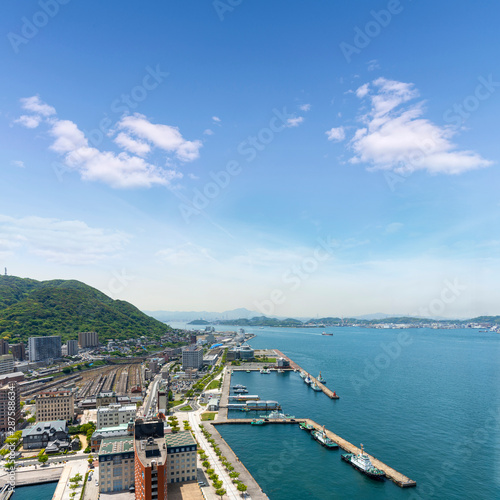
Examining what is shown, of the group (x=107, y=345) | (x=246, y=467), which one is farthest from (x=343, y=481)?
(x=107, y=345)

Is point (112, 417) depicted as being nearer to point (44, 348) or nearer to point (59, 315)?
point (44, 348)

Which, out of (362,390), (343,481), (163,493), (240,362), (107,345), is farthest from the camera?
(107,345)

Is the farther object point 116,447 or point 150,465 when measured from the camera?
point 116,447

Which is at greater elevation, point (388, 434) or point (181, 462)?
point (181, 462)

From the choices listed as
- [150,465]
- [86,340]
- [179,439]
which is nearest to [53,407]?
[179,439]

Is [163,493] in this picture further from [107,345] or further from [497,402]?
[107,345]

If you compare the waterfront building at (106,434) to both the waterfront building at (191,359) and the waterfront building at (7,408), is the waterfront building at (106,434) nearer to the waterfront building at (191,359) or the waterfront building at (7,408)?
the waterfront building at (7,408)

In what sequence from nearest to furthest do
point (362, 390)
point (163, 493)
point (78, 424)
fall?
point (163, 493) < point (78, 424) < point (362, 390)
